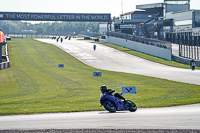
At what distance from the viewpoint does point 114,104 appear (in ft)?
51.9

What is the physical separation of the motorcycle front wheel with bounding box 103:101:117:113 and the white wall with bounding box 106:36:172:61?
45.8 metres

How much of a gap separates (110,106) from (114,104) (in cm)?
20

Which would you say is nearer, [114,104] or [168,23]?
[114,104]

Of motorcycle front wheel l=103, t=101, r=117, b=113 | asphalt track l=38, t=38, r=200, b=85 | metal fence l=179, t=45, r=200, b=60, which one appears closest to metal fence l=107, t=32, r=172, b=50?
metal fence l=179, t=45, r=200, b=60

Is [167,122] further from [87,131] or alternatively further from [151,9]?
[151,9]

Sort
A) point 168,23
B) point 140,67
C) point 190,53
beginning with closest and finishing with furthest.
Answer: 1. point 140,67
2. point 190,53
3. point 168,23

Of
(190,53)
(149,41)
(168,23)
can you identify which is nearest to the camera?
(190,53)

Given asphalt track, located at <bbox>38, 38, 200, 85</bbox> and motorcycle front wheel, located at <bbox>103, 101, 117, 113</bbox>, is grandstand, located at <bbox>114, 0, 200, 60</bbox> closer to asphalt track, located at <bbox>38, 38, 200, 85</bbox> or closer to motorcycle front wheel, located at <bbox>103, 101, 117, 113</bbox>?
asphalt track, located at <bbox>38, 38, 200, 85</bbox>

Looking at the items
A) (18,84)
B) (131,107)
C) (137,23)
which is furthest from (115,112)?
(137,23)

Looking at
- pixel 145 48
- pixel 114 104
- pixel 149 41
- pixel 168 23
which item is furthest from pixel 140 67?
pixel 168 23

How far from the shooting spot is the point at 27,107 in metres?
A: 18.3

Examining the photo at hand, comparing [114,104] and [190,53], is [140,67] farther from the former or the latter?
[114,104]

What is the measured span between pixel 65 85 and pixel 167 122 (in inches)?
665

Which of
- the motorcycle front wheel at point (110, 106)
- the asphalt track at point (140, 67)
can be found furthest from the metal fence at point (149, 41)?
the motorcycle front wheel at point (110, 106)
